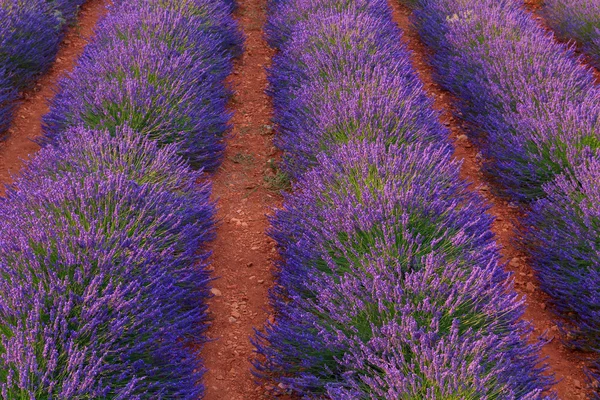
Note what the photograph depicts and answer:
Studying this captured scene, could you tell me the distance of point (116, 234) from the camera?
2895mm

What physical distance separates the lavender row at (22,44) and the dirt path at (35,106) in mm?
80

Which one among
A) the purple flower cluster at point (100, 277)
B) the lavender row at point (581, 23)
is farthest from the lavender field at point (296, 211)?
the lavender row at point (581, 23)

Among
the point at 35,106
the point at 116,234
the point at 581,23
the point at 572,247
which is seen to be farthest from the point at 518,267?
the point at 35,106

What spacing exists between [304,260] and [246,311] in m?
0.53

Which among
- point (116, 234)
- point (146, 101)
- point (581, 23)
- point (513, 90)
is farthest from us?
point (581, 23)

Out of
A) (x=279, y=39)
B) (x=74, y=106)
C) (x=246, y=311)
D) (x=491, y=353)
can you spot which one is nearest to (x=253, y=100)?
(x=279, y=39)

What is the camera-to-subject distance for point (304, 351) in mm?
2818

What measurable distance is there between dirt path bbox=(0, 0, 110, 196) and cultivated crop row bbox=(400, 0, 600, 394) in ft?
10.9

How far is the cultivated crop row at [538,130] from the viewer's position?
357 cm

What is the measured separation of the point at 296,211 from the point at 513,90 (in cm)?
241

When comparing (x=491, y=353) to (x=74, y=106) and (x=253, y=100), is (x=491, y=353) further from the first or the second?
(x=253, y=100)

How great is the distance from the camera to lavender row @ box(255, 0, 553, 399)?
8.22 feet

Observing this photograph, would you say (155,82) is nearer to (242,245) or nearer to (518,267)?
(242,245)

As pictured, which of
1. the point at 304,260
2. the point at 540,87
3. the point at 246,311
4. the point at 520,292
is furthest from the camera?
the point at 540,87
